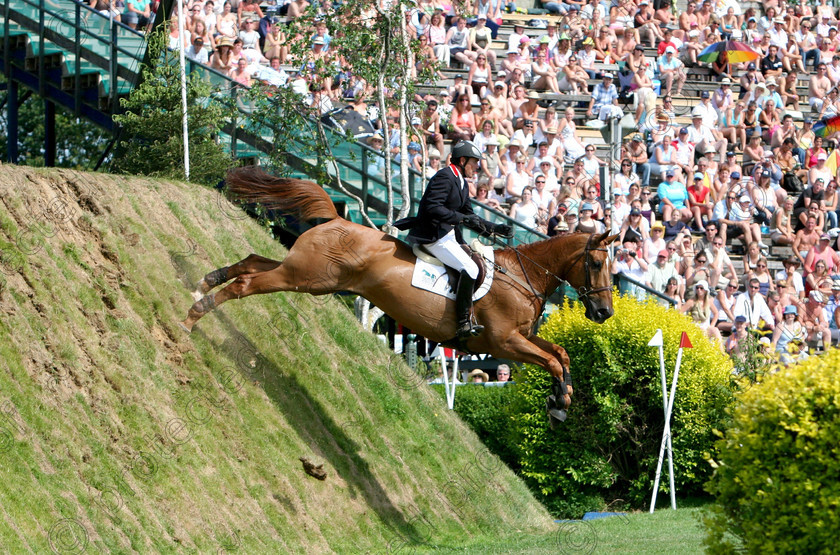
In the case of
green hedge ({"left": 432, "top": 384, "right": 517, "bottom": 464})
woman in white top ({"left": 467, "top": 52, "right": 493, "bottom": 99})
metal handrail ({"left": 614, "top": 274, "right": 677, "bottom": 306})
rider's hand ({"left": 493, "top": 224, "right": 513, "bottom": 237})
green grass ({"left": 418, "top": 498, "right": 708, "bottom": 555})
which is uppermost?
woman in white top ({"left": 467, "top": 52, "right": 493, "bottom": 99})

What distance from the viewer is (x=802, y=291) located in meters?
23.6

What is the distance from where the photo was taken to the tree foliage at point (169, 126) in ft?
57.7

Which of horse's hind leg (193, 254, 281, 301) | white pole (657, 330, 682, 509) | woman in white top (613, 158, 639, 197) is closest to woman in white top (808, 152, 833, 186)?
woman in white top (613, 158, 639, 197)

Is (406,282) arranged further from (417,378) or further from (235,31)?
(235,31)

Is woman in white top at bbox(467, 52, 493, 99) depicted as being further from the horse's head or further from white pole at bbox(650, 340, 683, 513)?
the horse's head

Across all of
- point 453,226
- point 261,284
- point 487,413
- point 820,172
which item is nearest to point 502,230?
point 453,226

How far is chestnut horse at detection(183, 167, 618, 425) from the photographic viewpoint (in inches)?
501

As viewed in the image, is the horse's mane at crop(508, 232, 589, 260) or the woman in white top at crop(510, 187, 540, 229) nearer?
the horse's mane at crop(508, 232, 589, 260)

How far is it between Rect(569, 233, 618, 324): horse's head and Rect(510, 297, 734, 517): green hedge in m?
6.50

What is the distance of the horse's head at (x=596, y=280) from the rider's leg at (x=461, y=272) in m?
1.27

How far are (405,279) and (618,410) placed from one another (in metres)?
7.87

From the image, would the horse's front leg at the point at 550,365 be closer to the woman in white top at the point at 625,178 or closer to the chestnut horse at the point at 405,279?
the chestnut horse at the point at 405,279

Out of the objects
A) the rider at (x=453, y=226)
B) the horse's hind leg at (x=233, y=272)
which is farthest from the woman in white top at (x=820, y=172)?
the horse's hind leg at (x=233, y=272)

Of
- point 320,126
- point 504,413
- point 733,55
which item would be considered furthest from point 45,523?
point 733,55
